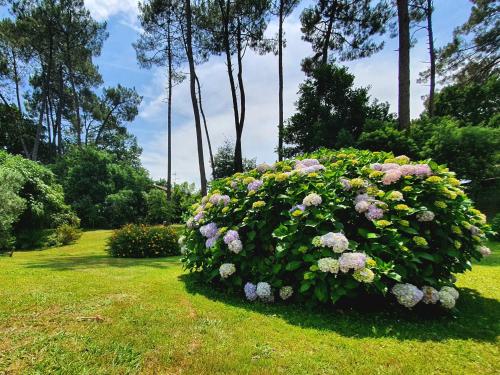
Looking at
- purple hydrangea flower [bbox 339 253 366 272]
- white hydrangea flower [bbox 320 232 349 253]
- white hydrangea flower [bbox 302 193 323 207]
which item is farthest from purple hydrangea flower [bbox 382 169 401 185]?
purple hydrangea flower [bbox 339 253 366 272]

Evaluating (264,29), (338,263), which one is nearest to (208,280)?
(338,263)

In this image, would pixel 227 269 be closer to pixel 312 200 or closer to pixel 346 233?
pixel 312 200

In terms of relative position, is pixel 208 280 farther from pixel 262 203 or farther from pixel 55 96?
pixel 55 96

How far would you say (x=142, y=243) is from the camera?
905cm

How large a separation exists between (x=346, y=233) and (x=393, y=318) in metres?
0.95

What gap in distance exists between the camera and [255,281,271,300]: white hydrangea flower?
3.50 meters

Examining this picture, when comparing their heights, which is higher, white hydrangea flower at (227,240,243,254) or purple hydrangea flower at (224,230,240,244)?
purple hydrangea flower at (224,230,240,244)

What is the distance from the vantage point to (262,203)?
3.78 metres

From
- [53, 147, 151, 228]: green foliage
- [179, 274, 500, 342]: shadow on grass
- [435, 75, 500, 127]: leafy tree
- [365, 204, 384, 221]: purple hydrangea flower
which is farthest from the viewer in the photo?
[53, 147, 151, 228]: green foliage

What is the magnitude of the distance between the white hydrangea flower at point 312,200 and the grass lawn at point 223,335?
1150 millimetres

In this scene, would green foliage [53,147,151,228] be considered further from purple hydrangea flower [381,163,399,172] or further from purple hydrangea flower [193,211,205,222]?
purple hydrangea flower [381,163,399,172]

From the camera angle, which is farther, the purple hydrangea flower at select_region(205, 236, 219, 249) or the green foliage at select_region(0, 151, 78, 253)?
the green foliage at select_region(0, 151, 78, 253)

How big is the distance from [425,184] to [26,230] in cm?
1374

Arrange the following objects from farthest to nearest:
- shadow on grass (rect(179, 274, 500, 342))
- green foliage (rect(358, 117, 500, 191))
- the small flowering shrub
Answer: green foliage (rect(358, 117, 500, 191)) → the small flowering shrub → shadow on grass (rect(179, 274, 500, 342))
